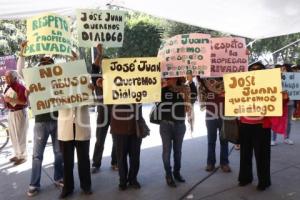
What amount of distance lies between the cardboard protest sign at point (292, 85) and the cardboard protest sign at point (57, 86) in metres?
3.50

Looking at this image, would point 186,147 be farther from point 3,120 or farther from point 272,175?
point 3,120

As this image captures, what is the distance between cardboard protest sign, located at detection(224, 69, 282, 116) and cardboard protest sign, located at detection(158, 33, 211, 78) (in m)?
0.54

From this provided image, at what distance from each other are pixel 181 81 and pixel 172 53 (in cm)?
44

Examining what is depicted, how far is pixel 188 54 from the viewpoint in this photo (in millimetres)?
5422

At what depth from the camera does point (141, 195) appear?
16.8 ft

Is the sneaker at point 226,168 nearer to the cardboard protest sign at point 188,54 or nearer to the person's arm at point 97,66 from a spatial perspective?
the cardboard protest sign at point 188,54

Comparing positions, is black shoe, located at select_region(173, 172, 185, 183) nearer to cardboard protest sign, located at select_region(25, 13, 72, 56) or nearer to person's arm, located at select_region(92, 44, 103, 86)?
person's arm, located at select_region(92, 44, 103, 86)


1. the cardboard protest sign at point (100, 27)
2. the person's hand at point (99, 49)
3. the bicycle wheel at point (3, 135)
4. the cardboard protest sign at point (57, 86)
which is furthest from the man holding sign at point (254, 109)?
the bicycle wheel at point (3, 135)

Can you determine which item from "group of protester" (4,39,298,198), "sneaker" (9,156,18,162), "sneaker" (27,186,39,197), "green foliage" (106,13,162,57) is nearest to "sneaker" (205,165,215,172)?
"group of protester" (4,39,298,198)

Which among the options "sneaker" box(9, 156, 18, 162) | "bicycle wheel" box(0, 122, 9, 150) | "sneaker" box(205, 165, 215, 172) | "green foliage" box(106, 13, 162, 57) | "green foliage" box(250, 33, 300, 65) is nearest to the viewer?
"sneaker" box(205, 165, 215, 172)

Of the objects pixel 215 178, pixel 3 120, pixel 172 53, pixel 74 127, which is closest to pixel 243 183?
pixel 215 178

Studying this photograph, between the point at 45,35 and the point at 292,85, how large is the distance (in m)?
4.22

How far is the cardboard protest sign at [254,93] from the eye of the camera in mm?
4645

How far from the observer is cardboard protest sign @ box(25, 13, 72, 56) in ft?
15.8
